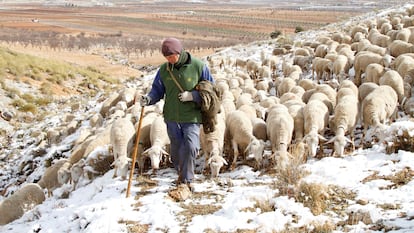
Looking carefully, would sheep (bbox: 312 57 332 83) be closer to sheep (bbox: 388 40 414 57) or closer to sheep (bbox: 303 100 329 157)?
sheep (bbox: 388 40 414 57)

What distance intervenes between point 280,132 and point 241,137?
82cm

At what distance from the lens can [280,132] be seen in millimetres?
7848

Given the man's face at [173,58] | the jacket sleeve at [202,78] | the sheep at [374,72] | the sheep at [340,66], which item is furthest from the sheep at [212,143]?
the sheep at [340,66]

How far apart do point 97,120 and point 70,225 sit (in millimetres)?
7500

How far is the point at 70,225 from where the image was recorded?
593 cm

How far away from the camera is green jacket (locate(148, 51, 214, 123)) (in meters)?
5.88

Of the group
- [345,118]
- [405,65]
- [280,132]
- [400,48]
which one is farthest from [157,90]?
[400,48]

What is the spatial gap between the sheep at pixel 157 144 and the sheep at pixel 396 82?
5788 mm

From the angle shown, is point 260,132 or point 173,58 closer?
point 173,58

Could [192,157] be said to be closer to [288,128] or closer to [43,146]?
[288,128]

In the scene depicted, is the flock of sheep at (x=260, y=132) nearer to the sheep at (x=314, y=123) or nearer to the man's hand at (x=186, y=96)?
the sheep at (x=314, y=123)

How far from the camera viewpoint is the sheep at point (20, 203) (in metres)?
7.71

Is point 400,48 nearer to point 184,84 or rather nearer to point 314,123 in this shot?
point 314,123

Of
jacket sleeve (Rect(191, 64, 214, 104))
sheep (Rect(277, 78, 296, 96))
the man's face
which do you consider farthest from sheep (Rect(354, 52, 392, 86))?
the man's face
